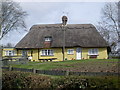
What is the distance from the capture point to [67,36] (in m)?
40.5

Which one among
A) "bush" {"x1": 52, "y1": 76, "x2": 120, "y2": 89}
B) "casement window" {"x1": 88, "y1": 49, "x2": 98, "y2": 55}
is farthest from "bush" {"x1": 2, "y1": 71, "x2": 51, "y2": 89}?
"casement window" {"x1": 88, "y1": 49, "x2": 98, "y2": 55}

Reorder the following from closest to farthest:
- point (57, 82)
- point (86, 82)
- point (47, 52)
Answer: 1. point (86, 82)
2. point (57, 82)
3. point (47, 52)

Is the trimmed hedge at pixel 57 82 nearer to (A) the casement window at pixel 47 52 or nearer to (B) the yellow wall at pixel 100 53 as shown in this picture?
(A) the casement window at pixel 47 52

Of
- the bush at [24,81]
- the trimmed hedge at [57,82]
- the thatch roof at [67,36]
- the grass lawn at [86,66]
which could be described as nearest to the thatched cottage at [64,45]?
the thatch roof at [67,36]

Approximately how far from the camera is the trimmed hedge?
1072cm

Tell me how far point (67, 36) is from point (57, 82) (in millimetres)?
28682

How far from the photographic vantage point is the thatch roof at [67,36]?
127 feet

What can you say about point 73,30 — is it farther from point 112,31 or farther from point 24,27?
point 24,27

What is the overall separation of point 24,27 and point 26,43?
8753 millimetres

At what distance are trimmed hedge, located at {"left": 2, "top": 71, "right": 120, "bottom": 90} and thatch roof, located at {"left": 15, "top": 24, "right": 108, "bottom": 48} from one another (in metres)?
24.7

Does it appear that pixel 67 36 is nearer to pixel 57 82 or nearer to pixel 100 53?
pixel 100 53

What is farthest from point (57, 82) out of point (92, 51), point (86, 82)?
point (92, 51)

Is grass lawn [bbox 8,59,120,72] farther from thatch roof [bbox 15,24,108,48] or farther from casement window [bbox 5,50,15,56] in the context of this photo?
casement window [bbox 5,50,15,56]

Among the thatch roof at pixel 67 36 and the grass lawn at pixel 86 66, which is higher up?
the thatch roof at pixel 67 36
